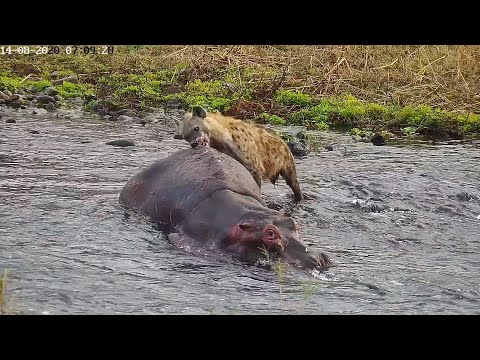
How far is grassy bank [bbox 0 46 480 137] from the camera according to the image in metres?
16.1

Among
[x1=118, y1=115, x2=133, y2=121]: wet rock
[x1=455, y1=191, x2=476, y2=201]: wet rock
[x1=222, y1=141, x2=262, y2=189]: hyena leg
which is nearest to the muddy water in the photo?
[x1=455, y1=191, x2=476, y2=201]: wet rock

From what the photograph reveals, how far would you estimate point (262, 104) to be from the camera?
16.6m

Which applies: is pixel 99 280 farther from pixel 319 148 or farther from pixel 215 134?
pixel 319 148

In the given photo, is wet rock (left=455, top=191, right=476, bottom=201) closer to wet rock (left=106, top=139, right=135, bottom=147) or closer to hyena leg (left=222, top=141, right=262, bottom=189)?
hyena leg (left=222, top=141, right=262, bottom=189)

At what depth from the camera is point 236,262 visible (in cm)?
722

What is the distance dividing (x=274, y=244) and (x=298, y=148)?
605 centimetres

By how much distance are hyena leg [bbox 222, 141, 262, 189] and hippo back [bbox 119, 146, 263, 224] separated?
70 centimetres

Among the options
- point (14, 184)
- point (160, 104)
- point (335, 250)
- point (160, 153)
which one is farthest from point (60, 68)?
point (335, 250)

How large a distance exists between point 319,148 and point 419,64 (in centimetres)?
563

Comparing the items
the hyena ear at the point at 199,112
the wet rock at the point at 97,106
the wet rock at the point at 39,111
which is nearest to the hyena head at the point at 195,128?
the hyena ear at the point at 199,112

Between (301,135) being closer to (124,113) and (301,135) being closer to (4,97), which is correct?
(124,113)

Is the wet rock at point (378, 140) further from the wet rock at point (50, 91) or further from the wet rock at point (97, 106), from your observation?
the wet rock at point (50, 91)

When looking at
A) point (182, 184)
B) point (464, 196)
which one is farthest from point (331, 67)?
point (182, 184)

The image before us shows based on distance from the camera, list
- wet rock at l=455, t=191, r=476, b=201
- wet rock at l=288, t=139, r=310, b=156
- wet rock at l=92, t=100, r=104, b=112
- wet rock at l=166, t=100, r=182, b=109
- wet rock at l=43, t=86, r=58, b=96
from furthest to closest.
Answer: wet rock at l=43, t=86, r=58, b=96 → wet rock at l=166, t=100, r=182, b=109 → wet rock at l=92, t=100, r=104, b=112 → wet rock at l=288, t=139, r=310, b=156 → wet rock at l=455, t=191, r=476, b=201
